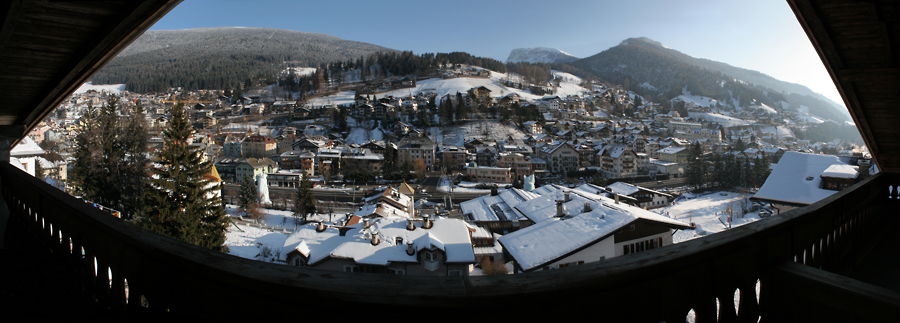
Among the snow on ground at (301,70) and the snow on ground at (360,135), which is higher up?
the snow on ground at (301,70)

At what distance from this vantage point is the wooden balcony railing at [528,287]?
598 millimetres

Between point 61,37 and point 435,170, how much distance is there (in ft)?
101

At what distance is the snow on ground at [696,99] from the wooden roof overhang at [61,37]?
96.8 m

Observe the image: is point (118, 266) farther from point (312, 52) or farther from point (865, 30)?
point (312, 52)

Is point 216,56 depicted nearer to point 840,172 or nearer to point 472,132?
point 472,132

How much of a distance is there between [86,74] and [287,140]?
1494 inches

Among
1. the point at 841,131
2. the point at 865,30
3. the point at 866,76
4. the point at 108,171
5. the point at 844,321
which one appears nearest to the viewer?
the point at 844,321

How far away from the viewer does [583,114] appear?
184 ft

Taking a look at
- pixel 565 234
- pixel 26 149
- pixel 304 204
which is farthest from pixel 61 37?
pixel 26 149

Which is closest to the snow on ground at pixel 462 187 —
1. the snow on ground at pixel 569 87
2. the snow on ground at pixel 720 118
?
the snow on ground at pixel 569 87

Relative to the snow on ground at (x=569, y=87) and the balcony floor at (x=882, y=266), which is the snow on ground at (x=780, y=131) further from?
the balcony floor at (x=882, y=266)

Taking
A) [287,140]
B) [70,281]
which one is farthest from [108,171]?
[287,140]

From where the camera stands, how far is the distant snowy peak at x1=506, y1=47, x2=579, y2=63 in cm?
14925

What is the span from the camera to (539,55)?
6358 inches
